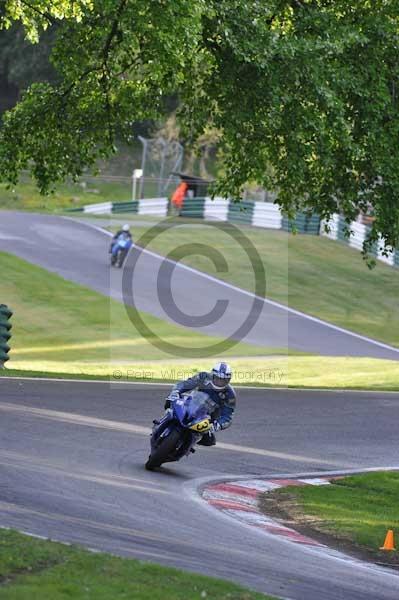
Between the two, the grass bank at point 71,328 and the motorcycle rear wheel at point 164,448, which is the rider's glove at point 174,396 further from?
the grass bank at point 71,328

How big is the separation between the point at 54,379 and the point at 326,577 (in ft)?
37.3

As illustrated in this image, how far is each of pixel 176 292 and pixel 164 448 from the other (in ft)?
72.5

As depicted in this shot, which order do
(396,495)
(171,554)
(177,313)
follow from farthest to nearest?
(177,313), (396,495), (171,554)

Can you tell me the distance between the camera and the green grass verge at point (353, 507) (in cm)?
1103

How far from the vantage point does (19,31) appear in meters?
71.0

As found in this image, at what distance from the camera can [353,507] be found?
40.7 feet

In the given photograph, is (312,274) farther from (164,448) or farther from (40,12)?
(164,448)

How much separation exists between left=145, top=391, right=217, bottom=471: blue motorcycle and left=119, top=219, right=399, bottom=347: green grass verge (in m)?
21.1

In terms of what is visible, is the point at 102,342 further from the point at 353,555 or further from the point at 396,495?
the point at 353,555

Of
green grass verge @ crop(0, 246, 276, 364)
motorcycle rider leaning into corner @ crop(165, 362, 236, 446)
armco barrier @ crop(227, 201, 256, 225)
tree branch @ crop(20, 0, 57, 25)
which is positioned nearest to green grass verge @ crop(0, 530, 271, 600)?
motorcycle rider leaning into corner @ crop(165, 362, 236, 446)

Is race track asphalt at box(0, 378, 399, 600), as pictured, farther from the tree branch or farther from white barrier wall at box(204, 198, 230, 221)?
white barrier wall at box(204, 198, 230, 221)

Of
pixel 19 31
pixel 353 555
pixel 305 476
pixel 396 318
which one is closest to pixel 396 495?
pixel 305 476

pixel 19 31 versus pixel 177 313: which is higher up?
pixel 19 31

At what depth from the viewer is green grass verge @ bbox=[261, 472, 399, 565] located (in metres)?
11.0
